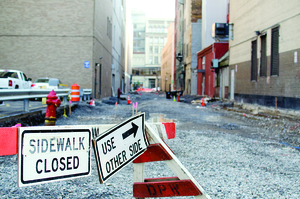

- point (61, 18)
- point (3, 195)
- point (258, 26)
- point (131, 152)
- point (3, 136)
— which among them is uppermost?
point (61, 18)

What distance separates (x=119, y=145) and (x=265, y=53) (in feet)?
47.7

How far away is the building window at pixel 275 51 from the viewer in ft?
44.0

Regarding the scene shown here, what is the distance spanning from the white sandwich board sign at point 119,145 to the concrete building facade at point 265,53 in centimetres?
1056

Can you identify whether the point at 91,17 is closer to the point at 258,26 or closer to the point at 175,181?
the point at 258,26

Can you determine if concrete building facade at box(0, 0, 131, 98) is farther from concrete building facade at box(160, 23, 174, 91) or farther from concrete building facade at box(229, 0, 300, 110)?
concrete building facade at box(160, 23, 174, 91)

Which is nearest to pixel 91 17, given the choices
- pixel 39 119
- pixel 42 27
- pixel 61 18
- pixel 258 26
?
pixel 61 18

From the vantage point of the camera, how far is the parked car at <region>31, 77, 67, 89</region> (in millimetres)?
17297

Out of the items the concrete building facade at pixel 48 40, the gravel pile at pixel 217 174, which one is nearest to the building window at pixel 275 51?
the gravel pile at pixel 217 174

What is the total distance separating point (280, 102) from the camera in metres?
12.6

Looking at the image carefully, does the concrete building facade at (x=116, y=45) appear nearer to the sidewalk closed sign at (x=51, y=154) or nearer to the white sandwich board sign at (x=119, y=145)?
the white sandwich board sign at (x=119, y=145)

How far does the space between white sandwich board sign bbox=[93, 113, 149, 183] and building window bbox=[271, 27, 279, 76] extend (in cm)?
1258

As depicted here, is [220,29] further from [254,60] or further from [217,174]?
[217,174]

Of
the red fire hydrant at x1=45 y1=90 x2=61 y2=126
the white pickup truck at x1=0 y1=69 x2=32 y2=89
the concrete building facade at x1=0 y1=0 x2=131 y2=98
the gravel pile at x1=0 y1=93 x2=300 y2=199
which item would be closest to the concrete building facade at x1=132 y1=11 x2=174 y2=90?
the concrete building facade at x1=0 y1=0 x2=131 y2=98

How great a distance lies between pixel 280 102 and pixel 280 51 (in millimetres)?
2409
